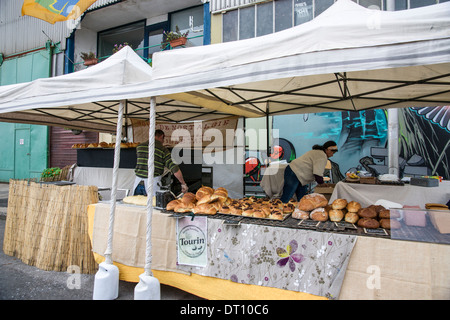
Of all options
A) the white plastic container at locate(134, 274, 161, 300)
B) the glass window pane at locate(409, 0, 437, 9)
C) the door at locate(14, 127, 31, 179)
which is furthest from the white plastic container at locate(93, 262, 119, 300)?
the door at locate(14, 127, 31, 179)

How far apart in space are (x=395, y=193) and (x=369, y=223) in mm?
2492

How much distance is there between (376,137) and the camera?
7727 mm

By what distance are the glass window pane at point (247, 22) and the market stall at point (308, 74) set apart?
4.56 metres

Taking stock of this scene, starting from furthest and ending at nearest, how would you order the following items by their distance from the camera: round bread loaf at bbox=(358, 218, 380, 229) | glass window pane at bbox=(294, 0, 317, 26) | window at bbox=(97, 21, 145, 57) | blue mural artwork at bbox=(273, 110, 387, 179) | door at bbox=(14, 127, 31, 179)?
door at bbox=(14, 127, 31, 179) → window at bbox=(97, 21, 145, 57) → glass window pane at bbox=(294, 0, 317, 26) → blue mural artwork at bbox=(273, 110, 387, 179) → round bread loaf at bbox=(358, 218, 380, 229)

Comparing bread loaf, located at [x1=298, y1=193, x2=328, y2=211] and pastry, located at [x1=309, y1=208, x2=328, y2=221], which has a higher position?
bread loaf, located at [x1=298, y1=193, x2=328, y2=211]

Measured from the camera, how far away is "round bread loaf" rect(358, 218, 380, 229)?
2.62m

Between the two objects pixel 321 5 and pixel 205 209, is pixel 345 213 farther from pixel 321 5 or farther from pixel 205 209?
pixel 321 5

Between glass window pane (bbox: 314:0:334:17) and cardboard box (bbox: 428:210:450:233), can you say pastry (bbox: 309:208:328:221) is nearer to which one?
cardboard box (bbox: 428:210:450:233)

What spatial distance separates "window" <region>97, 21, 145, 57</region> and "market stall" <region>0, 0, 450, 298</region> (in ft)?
29.2

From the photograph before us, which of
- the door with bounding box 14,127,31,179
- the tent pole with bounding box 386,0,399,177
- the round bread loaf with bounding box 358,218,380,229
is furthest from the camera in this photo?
the door with bounding box 14,127,31,179

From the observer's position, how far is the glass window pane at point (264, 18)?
8.55 metres

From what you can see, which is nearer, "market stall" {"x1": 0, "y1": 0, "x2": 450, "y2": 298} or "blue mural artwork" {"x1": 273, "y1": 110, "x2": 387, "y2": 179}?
"market stall" {"x1": 0, "y1": 0, "x2": 450, "y2": 298}
